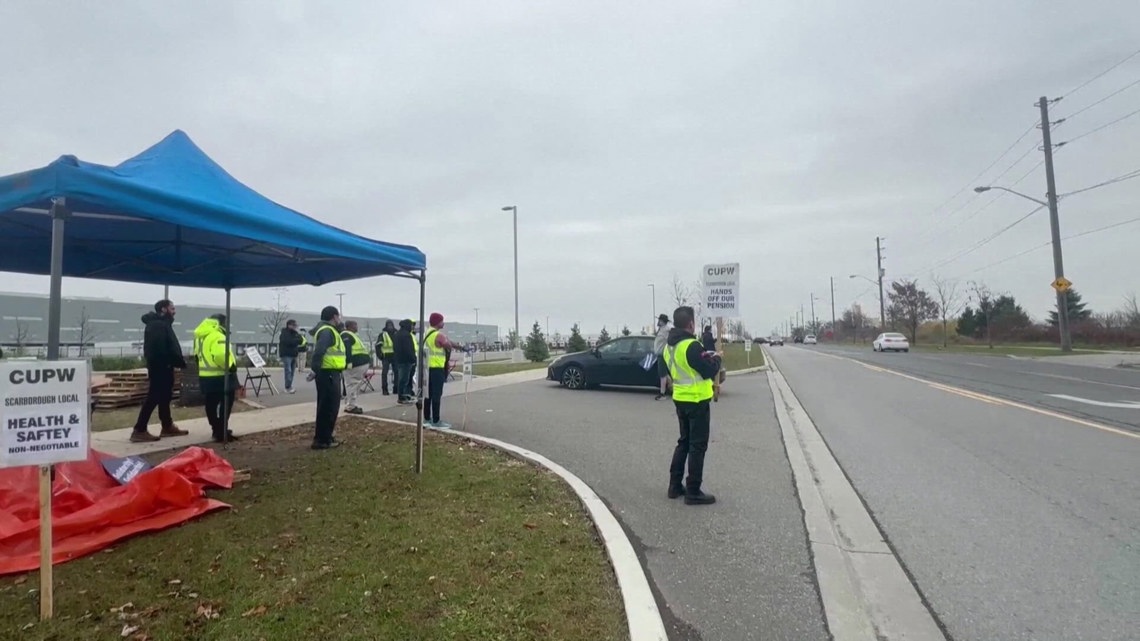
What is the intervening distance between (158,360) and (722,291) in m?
11.2

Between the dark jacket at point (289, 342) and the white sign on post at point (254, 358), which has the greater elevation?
the dark jacket at point (289, 342)

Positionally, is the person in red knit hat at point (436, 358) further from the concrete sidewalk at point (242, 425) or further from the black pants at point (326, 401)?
the black pants at point (326, 401)

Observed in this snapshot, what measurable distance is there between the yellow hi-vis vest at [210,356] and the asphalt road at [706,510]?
3.24 meters

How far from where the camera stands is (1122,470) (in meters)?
6.68

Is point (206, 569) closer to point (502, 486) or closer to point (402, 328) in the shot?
point (502, 486)

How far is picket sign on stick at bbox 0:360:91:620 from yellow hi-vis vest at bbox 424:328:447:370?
18.5 ft

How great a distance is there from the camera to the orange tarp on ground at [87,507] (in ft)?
13.2

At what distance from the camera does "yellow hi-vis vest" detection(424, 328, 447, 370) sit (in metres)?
9.10

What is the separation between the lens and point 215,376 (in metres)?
8.00

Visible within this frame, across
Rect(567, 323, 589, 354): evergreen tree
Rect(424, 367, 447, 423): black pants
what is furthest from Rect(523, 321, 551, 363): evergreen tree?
Rect(424, 367, 447, 423): black pants

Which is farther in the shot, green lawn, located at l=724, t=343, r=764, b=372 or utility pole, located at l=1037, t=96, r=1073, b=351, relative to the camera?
utility pole, located at l=1037, t=96, r=1073, b=351

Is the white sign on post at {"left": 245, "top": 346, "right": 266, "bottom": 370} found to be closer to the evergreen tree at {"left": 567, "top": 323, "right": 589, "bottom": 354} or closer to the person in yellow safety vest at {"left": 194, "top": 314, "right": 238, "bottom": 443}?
the person in yellow safety vest at {"left": 194, "top": 314, "right": 238, "bottom": 443}

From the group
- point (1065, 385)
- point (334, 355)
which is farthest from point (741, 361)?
point (334, 355)

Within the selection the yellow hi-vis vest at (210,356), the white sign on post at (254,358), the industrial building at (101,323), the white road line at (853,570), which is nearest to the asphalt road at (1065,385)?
the white road line at (853,570)
